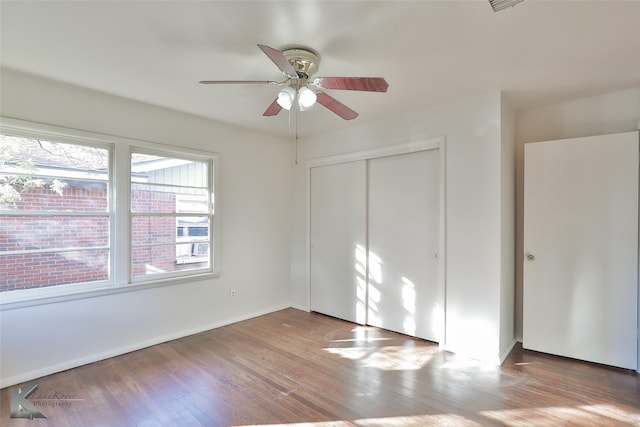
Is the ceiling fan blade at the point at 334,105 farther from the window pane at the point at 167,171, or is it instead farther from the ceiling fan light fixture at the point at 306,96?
the window pane at the point at 167,171

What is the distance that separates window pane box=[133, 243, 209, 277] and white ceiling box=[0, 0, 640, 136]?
5.17 ft

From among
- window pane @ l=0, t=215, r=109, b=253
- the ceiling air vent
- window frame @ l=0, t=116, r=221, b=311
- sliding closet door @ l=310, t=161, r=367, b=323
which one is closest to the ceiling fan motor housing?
the ceiling air vent

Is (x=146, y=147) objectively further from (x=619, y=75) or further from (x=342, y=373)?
(x=619, y=75)

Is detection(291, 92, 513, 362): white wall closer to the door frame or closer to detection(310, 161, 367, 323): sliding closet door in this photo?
the door frame

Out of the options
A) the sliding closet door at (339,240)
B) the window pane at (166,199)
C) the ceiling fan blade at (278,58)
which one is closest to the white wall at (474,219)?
the sliding closet door at (339,240)

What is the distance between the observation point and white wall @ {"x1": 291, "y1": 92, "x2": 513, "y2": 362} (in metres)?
2.90

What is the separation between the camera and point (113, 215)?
309 centimetres

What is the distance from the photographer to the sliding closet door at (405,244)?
134 inches

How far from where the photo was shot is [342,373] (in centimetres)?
272

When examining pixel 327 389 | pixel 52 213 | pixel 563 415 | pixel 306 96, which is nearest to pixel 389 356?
pixel 327 389

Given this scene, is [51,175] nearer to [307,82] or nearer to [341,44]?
[307,82]

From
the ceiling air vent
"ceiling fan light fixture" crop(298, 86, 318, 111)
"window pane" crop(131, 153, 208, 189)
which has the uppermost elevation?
the ceiling air vent

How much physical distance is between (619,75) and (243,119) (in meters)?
3.56

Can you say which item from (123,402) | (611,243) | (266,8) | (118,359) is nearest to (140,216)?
(118,359)
